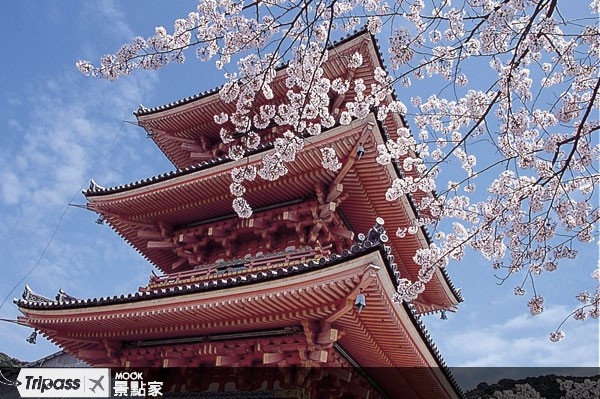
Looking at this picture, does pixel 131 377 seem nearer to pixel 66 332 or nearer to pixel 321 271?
pixel 66 332

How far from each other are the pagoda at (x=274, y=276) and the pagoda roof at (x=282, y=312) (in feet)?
0.07

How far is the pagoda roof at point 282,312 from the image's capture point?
21.2ft

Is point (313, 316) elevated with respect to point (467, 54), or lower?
lower

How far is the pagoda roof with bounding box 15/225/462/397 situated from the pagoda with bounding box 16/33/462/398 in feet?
0.07

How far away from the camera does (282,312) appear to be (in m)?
7.14

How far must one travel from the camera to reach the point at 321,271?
6488mm

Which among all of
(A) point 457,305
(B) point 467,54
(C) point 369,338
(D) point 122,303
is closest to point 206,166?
(D) point 122,303

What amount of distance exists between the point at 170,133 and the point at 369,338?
8.34 meters

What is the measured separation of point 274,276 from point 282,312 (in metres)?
0.72
